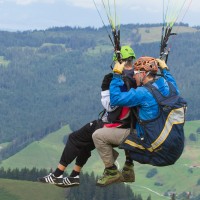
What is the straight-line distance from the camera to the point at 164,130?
13.9m

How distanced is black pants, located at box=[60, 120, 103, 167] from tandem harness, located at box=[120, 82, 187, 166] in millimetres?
1466

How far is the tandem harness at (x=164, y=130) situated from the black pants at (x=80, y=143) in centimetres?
147

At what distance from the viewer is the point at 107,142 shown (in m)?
15.1

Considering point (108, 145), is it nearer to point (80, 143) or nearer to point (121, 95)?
point (80, 143)

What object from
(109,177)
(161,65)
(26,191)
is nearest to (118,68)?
(161,65)

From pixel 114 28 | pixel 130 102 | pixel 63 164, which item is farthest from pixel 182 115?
pixel 63 164

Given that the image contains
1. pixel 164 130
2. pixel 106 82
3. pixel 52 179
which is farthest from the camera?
pixel 52 179

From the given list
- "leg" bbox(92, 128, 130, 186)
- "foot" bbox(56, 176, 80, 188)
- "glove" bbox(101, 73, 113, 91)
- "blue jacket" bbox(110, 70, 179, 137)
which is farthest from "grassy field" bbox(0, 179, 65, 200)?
"blue jacket" bbox(110, 70, 179, 137)

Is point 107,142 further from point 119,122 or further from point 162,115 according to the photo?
point 162,115

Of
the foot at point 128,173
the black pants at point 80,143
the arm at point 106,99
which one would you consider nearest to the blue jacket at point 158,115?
the arm at point 106,99

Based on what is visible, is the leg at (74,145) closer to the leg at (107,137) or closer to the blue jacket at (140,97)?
the leg at (107,137)

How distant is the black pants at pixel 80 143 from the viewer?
15.4 metres

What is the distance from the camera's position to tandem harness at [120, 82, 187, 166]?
13922mm

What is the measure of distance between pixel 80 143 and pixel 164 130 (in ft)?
8.86
